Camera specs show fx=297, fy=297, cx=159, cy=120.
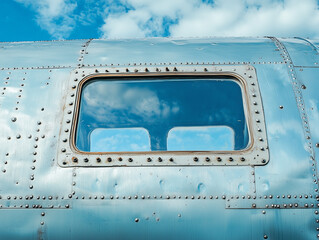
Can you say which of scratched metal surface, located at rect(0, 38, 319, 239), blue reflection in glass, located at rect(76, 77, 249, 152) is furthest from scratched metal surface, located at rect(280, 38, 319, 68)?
blue reflection in glass, located at rect(76, 77, 249, 152)

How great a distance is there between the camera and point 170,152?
2709 millimetres

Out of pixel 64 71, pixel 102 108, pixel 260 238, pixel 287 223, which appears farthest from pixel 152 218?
pixel 64 71

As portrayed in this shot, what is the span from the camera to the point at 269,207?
99.7 inches

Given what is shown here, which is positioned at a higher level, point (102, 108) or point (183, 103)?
point (183, 103)

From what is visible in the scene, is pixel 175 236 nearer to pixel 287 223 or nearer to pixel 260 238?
pixel 260 238

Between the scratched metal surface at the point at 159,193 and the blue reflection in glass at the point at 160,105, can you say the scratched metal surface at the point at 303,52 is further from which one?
the blue reflection in glass at the point at 160,105

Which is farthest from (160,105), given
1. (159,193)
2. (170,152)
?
(159,193)

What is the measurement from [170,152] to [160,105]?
1.31m

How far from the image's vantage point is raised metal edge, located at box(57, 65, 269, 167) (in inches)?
104

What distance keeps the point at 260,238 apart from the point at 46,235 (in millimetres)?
1817

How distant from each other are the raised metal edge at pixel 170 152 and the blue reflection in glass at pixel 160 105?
0.08m

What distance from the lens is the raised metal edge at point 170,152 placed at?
2.65 meters

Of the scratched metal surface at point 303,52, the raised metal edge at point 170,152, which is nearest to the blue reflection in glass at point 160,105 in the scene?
the raised metal edge at point 170,152

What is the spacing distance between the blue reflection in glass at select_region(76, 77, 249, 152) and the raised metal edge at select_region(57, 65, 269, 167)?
84 mm
